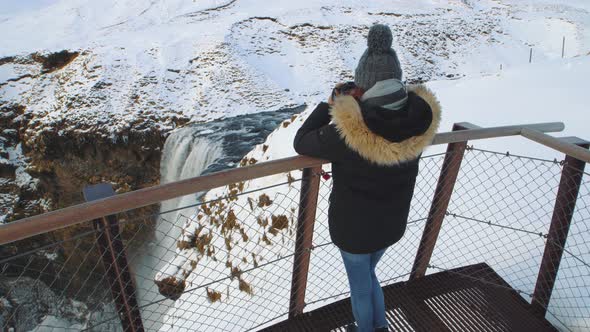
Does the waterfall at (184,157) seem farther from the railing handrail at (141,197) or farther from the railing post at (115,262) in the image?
the railing handrail at (141,197)

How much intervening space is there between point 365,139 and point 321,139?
24 centimetres

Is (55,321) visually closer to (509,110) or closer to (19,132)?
(19,132)

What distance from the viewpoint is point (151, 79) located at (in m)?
17.4

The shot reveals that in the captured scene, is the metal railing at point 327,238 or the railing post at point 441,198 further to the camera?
the railing post at point 441,198

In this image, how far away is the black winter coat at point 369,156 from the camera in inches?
72.1

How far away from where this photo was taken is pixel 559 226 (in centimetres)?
285

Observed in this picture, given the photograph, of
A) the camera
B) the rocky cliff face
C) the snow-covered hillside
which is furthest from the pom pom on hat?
the snow-covered hillside

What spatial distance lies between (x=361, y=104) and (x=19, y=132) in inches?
713

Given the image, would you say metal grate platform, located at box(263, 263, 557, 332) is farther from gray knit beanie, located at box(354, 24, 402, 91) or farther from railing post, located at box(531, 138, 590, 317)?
gray knit beanie, located at box(354, 24, 402, 91)

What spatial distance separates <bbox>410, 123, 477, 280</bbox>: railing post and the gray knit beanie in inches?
46.8

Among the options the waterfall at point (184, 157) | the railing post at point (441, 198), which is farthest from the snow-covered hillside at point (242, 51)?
the railing post at point (441, 198)

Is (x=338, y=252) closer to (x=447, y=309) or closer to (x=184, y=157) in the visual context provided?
(x=447, y=309)

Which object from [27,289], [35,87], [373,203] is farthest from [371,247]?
[35,87]

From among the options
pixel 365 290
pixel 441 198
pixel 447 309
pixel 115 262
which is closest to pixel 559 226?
pixel 441 198
